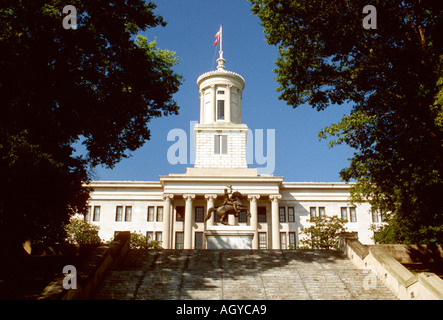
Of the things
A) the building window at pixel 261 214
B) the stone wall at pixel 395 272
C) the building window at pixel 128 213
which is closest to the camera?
the stone wall at pixel 395 272

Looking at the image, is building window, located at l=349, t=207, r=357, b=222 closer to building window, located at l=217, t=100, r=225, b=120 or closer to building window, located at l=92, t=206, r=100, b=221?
building window, located at l=217, t=100, r=225, b=120

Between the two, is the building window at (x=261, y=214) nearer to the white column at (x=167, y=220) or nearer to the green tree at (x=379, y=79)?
the white column at (x=167, y=220)

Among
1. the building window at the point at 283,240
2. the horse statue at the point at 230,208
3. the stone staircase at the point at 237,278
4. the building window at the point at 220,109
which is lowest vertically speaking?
the stone staircase at the point at 237,278

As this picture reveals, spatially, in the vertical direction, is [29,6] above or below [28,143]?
above

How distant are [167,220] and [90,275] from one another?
39591 millimetres

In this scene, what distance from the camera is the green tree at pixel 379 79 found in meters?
14.8

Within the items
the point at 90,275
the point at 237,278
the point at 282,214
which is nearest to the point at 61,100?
the point at 90,275

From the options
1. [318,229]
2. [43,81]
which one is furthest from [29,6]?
[318,229]

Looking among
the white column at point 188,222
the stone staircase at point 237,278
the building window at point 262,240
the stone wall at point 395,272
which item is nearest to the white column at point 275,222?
the building window at point 262,240

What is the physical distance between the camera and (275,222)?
52.0 m

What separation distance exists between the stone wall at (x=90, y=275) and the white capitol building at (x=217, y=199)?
35.5 m

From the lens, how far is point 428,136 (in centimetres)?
1457
